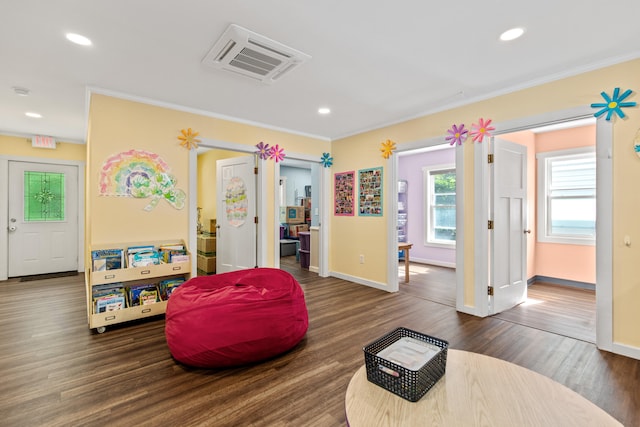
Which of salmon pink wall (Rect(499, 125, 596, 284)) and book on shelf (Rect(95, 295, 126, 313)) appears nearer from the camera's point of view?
book on shelf (Rect(95, 295, 126, 313))

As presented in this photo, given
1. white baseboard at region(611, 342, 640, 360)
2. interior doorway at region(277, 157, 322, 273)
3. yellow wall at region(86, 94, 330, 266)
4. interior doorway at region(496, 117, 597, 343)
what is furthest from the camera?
interior doorway at region(277, 157, 322, 273)

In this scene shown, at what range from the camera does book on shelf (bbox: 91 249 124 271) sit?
9.87 ft

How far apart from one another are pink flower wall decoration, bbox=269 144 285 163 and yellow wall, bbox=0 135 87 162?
13.2ft

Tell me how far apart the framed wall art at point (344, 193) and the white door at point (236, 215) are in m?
1.52

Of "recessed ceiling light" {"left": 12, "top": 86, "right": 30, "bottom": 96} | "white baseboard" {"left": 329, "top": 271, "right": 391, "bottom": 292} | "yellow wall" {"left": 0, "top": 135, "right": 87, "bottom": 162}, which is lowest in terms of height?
"white baseboard" {"left": 329, "top": 271, "right": 391, "bottom": 292}

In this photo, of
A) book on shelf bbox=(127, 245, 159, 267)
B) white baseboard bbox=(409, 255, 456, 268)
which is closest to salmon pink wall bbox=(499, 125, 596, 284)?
white baseboard bbox=(409, 255, 456, 268)

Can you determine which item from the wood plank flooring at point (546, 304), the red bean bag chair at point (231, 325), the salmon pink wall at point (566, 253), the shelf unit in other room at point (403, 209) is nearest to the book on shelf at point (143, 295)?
the red bean bag chair at point (231, 325)

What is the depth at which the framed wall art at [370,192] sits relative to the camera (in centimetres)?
466

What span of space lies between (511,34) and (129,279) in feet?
13.4

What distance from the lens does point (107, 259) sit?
3.09 metres

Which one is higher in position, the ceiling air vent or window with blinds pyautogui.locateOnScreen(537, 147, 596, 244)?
the ceiling air vent

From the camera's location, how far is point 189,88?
3229mm

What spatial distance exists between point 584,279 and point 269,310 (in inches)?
197

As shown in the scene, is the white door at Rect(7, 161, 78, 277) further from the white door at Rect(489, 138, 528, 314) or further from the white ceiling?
the white door at Rect(489, 138, 528, 314)
